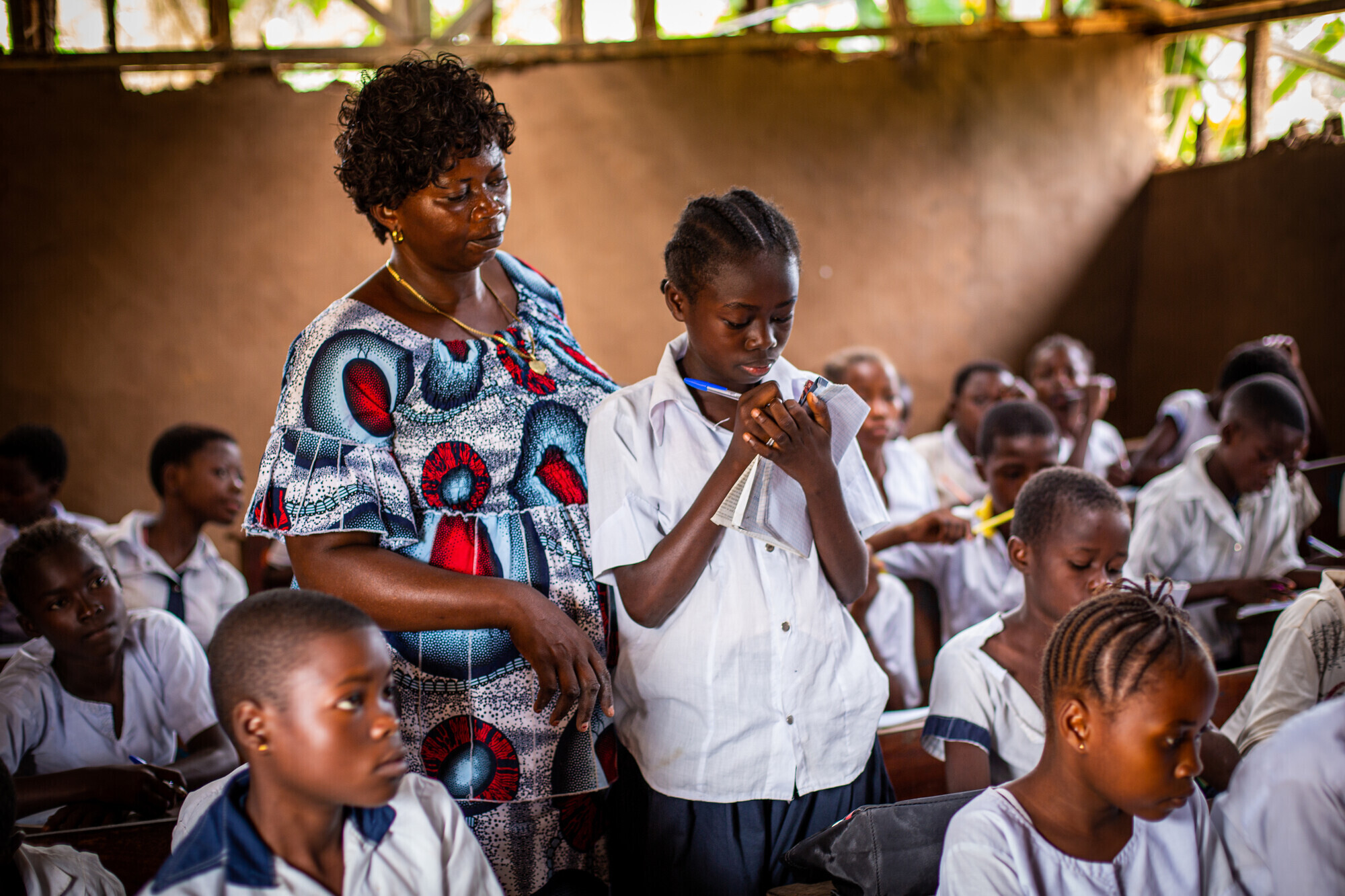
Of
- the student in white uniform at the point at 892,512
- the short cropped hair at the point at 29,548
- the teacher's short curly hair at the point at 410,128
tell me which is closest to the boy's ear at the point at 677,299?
the teacher's short curly hair at the point at 410,128

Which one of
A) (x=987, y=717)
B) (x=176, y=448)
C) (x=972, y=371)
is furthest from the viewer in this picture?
(x=972, y=371)

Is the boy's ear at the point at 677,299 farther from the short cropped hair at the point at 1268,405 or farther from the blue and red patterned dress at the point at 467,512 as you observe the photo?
the short cropped hair at the point at 1268,405

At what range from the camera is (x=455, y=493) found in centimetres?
158

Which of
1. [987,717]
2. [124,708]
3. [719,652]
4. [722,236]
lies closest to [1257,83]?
[987,717]

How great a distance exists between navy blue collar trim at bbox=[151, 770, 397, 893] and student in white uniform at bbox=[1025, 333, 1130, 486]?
4143 millimetres

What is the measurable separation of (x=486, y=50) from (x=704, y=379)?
4.75 m

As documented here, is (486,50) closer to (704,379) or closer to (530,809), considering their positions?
(704,379)

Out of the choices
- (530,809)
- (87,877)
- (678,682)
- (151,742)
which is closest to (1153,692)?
(678,682)

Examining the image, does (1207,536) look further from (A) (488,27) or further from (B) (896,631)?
(A) (488,27)

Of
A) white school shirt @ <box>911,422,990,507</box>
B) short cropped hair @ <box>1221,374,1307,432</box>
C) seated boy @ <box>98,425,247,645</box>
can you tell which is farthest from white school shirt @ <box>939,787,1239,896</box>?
white school shirt @ <box>911,422,990,507</box>

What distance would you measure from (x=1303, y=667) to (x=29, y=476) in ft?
13.7

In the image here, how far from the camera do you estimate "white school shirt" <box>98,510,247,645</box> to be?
3469 mm

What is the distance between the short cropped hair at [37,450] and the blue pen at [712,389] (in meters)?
3.34

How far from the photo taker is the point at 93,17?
549 cm
